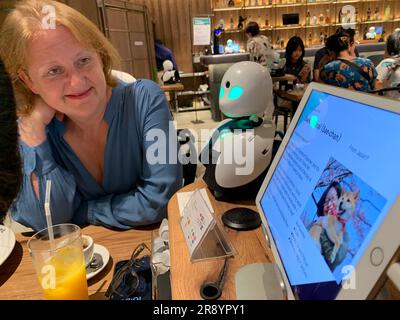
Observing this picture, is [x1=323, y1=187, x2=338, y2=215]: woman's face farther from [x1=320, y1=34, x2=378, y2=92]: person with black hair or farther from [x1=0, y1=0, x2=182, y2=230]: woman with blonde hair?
[x1=320, y1=34, x2=378, y2=92]: person with black hair

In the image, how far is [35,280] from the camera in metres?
0.69

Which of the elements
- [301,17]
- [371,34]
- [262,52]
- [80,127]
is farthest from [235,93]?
[371,34]

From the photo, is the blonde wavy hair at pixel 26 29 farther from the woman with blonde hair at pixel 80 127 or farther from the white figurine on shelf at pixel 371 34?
the white figurine on shelf at pixel 371 34

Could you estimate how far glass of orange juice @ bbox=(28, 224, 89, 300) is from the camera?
0.57 metres

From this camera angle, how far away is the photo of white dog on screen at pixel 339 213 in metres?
0.29

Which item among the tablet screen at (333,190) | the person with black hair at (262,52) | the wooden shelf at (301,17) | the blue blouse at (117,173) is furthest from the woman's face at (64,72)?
the wooden shelf at (301,17)

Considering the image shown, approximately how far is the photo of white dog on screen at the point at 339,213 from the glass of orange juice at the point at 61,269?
44 cm

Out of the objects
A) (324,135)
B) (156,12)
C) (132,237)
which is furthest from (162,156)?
(156,12)

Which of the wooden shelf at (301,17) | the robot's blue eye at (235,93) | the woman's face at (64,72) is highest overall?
the wooden shelf at (301,17)

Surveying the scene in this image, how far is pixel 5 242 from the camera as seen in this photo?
82 cm

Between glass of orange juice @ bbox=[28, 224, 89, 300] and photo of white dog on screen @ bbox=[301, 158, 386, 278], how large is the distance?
0.44 m

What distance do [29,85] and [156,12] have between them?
667cm

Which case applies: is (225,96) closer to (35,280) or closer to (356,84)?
(35,280)

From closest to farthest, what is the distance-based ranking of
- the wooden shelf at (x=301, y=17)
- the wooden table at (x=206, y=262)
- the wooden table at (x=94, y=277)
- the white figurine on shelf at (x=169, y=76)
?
the wooden table at (x=206, y=262)
the wooden table at (x=94, y=277)
the white figurine on shelf at (x=169, y=76)
the wooden shelf at (x=301, y=17)
